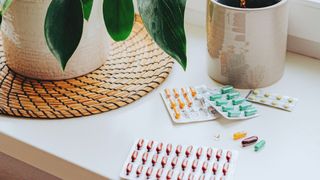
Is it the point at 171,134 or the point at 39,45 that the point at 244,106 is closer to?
the point at 171,134

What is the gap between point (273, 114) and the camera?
3.12 feet

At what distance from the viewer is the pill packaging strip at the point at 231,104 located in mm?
940

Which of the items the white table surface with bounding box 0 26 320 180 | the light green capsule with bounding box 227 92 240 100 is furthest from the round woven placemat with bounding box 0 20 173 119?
the light green capsule with bounding box 227 92 240 100

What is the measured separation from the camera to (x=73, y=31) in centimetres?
83

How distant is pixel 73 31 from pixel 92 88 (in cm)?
20

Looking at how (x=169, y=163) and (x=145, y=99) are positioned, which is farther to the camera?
(x=145, y=99)

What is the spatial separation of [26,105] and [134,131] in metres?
0.18

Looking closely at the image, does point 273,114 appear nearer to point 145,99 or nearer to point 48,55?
point 145,99

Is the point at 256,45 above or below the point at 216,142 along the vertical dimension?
above

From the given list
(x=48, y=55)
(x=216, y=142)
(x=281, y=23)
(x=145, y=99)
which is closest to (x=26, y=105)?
(x=48, y=55)

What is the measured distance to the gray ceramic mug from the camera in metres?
0.94

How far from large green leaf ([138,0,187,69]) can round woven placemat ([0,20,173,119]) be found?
188 millimetres

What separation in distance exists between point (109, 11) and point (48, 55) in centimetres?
17

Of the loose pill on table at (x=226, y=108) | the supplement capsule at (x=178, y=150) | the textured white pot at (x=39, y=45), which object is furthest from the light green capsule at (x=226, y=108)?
the textured white pot at (x=39, y=45)
